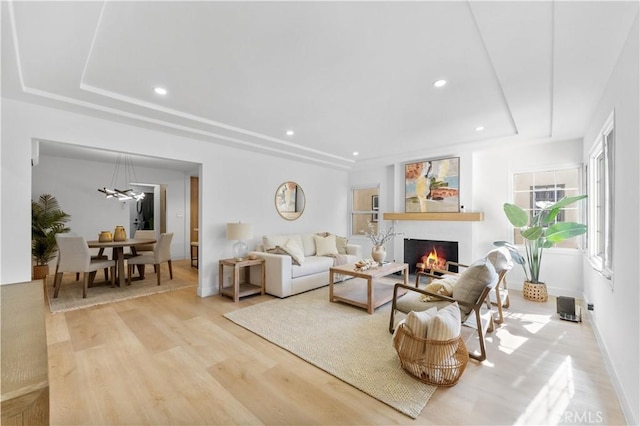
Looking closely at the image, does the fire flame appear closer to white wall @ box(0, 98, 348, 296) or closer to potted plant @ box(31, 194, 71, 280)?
white wall @ box(0, 98, 348, 296)

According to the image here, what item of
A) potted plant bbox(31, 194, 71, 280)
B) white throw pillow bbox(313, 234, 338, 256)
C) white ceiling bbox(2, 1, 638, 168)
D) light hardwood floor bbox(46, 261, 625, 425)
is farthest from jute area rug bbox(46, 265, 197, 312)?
white ceiling bbox(2, 1, 638, 168)

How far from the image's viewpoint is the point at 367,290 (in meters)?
3.92

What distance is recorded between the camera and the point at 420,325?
2102 mm

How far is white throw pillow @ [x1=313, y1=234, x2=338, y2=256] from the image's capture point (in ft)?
17.8

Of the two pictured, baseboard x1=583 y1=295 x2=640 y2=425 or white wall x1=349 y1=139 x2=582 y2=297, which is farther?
white wall x1=349 y1=139 x2=582 y2=297

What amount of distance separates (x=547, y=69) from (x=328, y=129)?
254 cm

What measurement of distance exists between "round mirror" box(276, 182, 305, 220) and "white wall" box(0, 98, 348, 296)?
0.13 m

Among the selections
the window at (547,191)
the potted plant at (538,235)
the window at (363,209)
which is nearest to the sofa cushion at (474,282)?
the potted plant at (538,235)

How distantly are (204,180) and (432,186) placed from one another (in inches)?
167

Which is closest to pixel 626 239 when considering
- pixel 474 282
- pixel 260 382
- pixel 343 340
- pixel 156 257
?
pixel 474 282

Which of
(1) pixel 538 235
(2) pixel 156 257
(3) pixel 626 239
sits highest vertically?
(3) pixel 626 239

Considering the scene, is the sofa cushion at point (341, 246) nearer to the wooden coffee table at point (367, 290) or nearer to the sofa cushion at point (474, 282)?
the wooden coffee table at point (367, 290)

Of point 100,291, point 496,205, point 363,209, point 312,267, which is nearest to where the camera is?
point 100,291

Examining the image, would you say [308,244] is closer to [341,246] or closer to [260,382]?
[341,246]
